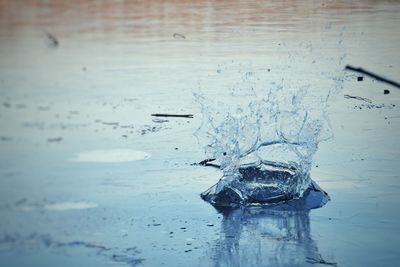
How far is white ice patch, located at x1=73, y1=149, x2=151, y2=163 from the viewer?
8125 millimetres

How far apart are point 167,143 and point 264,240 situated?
2.63m

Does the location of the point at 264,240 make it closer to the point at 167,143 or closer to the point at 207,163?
the point at 207,163

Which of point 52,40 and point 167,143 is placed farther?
point 52,40

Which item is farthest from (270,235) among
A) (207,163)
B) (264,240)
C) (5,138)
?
(5,138)

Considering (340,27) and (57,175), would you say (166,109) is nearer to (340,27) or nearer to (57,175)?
(57,175)

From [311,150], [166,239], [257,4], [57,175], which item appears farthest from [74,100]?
[257,4]

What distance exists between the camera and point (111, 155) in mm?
8273

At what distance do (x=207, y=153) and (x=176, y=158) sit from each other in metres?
0.31

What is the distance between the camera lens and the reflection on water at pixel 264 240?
579cm

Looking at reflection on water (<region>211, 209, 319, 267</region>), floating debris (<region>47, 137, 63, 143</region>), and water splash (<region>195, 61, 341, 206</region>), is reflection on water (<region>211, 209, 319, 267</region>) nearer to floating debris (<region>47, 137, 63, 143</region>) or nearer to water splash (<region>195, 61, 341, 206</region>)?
water splash (<region>195, 61, 341, 206</region>)

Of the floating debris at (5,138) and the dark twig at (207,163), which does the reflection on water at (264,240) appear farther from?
the floating debris at (5,138)

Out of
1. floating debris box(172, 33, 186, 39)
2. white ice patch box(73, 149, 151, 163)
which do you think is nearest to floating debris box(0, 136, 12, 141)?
white ice patch box(73, 149, 151, 163)

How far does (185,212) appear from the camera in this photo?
22.3 feet

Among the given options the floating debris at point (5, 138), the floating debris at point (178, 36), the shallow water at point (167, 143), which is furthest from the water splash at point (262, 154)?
the floating debris at point (178, 36)
